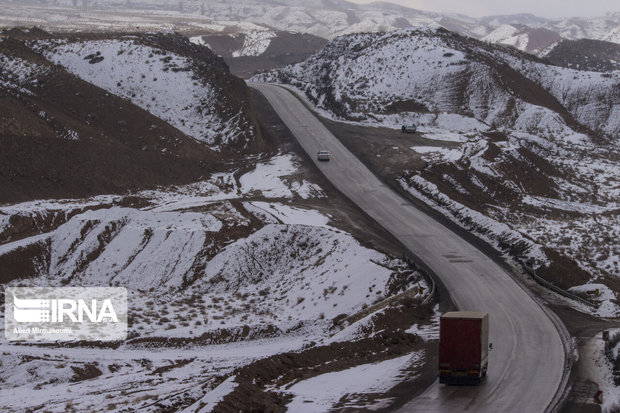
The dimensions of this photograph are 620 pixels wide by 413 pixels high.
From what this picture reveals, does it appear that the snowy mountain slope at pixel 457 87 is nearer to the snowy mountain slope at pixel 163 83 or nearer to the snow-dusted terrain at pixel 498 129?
the snow-dusted terrain at pixel 498 129

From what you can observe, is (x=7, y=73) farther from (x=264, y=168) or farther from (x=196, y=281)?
(x=196, y=281)

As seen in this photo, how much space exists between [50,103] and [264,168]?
19828 millimetres

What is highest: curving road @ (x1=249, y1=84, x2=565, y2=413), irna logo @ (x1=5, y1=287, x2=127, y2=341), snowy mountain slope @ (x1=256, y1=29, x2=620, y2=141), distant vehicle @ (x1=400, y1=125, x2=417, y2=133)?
snowy mountain slope @ (x1=256, y1=29, x2=620, y2=141)

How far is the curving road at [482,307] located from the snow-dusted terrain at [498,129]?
9.40 ft

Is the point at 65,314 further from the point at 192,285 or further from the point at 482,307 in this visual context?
the point at 482,307

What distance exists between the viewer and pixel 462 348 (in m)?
24.0

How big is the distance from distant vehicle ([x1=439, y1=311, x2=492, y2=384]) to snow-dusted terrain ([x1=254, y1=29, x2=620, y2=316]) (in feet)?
41.3

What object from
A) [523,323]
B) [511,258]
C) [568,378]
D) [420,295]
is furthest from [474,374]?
[511,258]

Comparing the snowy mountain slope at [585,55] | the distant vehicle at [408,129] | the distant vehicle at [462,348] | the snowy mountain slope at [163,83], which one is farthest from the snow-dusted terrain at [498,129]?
the snowy mountain slope at [585,55]

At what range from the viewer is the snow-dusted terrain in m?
46.7

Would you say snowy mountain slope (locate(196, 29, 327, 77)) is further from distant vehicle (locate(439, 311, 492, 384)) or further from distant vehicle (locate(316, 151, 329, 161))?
distant vehicle (locate(439, 311, 492, 384))

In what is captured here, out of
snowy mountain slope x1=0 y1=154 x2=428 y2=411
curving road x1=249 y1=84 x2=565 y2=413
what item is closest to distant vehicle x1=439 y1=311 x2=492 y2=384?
curving road x1=249 y1=84 x2=565 y2=413

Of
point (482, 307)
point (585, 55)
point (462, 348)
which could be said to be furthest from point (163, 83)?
point (585, 55)

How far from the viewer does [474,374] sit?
23969 mm
